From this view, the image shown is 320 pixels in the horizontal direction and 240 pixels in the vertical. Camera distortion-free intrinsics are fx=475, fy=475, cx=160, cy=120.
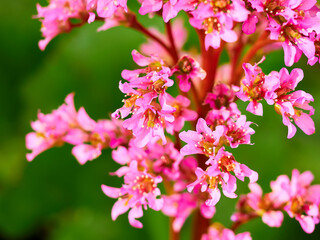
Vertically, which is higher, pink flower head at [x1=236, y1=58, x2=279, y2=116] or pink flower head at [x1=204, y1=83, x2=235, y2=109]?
pink flower head at [x1=236, y1=58, x2=279, y2=116]

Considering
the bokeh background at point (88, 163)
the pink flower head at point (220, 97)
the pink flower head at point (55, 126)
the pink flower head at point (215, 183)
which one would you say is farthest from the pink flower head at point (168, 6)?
the bokeh background at point (88, 163)

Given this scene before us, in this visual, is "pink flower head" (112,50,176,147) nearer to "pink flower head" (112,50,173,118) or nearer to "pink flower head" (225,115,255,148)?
"pink flower head" (112,50,173,118)

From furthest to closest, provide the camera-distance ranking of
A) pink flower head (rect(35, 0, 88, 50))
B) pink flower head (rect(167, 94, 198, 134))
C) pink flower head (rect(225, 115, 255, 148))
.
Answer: pink flower head (rect(35, 0, 88, 50)) → pink flower head (rect(167, 94, 198, 134)) → pink flower head (rect(225, 115, 255, 148))

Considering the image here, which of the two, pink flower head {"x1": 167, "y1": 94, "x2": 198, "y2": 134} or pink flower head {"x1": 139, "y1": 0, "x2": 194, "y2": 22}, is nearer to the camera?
pink flower head {"x1": 139, "y1": 0, "x2": 194, "y2": 22}

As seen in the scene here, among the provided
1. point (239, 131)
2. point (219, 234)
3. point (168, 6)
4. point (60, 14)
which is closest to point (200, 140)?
point (239, 131)

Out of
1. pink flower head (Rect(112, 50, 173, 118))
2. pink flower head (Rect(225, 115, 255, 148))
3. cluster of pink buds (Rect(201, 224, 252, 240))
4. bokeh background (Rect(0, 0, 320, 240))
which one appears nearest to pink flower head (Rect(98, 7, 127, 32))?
pink flower head (Rect(112, 50, 173, 118))

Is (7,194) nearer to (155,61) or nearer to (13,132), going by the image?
(13,132)
